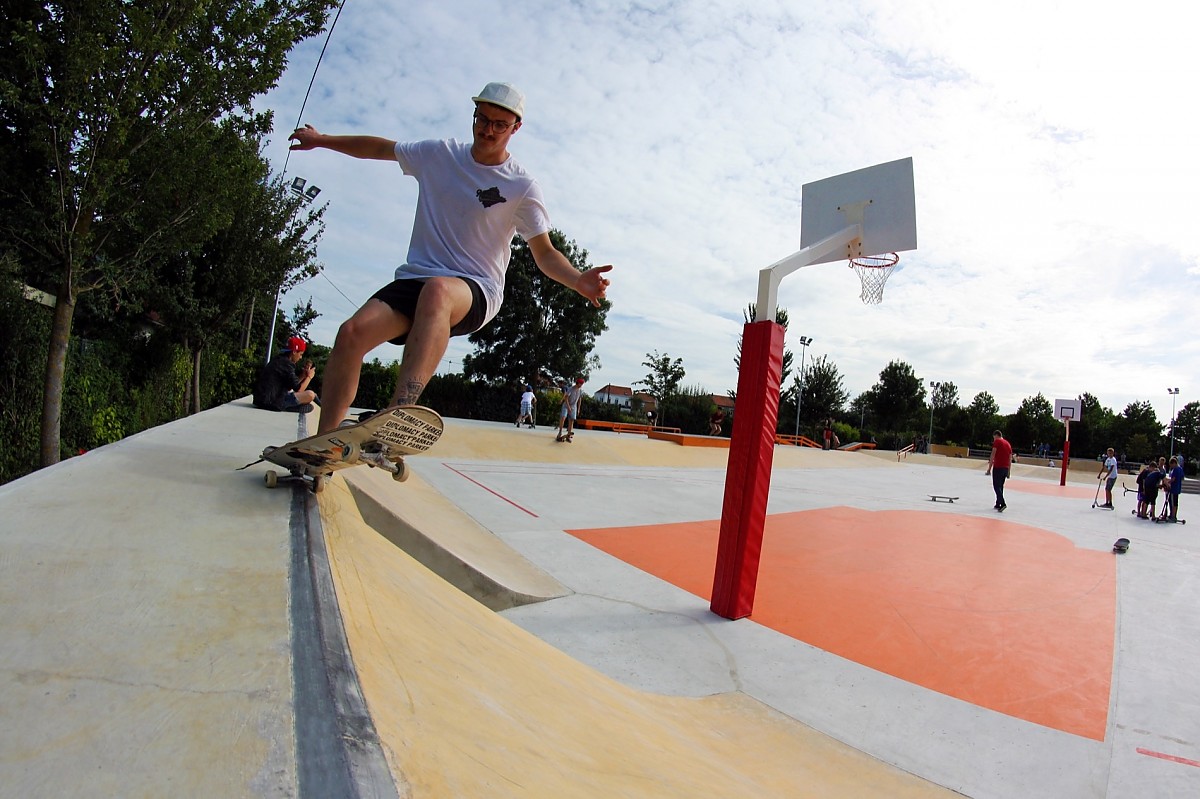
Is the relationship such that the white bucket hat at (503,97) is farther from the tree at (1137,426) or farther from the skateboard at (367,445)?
the tree at (1137,426)

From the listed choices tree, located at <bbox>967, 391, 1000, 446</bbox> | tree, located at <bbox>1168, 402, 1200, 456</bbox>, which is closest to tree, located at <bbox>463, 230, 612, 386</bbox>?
tree, located at <bbox>967, 391, 1000, 446</bbox>

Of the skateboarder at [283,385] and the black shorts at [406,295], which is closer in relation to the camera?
the black shorts at [406,295]

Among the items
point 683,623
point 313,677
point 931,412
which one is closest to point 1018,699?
point 683,623

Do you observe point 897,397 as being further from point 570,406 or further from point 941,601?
point 941,601

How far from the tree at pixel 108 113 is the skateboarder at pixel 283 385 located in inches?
77.3

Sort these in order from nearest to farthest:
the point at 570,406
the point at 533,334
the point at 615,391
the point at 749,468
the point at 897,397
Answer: the point at 749,468, the point at 570,406, the point at 533,334, the point at 897,397, the point at 615,391

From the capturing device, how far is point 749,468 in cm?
433

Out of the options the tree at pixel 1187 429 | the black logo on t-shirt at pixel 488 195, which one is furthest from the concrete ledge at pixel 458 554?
the tree at pixel 1187 429

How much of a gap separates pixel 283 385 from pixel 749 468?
6790 millimetres

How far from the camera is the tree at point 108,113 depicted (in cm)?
530

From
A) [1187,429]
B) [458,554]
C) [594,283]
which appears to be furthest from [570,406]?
[1187,429]

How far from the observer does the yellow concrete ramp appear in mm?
1126

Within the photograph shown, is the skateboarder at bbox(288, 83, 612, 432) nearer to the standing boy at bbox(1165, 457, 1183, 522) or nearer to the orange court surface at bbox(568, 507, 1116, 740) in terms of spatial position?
the orange court surface at bbox(568, 507, 1116, 740)

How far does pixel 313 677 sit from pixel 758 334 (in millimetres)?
3847
